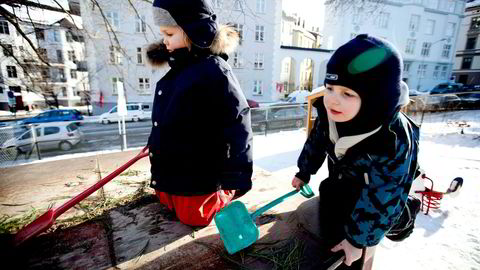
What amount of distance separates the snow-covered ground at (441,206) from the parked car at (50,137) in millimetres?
5471

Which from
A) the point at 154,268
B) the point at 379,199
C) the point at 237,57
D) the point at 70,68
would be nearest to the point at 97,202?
the point at 154,268

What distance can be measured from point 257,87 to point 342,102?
922 inches

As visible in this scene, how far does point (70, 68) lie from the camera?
33906 mm

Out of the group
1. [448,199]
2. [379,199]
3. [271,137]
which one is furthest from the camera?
[271,137]

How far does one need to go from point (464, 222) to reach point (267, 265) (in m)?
3.21

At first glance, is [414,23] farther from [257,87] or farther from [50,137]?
[50,137]

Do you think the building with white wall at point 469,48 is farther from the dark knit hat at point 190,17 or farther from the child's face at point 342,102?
the dark knit hat at point 190,17

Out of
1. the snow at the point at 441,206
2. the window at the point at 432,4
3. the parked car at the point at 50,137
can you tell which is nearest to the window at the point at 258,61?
the snow at the point at 441,206

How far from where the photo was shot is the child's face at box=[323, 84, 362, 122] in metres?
1.28

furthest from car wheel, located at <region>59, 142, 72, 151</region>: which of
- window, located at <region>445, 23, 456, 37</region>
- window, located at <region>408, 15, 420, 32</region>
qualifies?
window, located at <region>445, 23, 456, 37</region>

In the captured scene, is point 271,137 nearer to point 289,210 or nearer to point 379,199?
point 289,210

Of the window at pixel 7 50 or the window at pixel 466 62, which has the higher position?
the window at pixel 466 62

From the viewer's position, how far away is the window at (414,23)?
2981cm

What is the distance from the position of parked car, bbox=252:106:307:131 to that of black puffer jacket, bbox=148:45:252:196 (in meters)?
6.95
